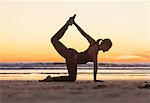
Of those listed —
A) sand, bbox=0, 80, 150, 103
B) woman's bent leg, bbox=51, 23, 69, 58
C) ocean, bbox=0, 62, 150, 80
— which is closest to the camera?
sand, bbox=0, 80, 150, 103

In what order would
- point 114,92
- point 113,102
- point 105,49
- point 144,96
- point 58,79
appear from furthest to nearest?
point 58,79 → point 105,49 → point 114,92 → point 144,96 → point 113,102

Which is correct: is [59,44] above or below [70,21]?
below

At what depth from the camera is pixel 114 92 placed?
916cm

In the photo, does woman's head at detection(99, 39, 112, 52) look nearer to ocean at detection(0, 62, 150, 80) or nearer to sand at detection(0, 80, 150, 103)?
sand at detection(0, 80, 150, 103)

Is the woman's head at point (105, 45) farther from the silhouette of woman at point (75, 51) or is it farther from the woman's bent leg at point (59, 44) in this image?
the woman's bent leg at point (59, 44)

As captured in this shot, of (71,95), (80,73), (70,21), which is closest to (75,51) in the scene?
(70,21)

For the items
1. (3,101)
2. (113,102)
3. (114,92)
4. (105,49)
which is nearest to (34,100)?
(3,101)

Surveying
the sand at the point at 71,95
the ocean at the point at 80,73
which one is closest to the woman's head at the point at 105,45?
the sand at the point at 71,95

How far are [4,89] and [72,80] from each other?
236cm

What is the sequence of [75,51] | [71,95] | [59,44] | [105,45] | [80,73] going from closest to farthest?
[71,95]
[105,45]
[59,44]
[75,51]
[80,73]

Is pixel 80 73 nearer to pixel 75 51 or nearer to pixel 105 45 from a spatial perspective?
pixel 75 51

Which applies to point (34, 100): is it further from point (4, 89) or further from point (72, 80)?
point (72, 80)

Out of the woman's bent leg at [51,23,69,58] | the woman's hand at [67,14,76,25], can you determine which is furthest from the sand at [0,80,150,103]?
the woman's hand at [67,14,76,25]

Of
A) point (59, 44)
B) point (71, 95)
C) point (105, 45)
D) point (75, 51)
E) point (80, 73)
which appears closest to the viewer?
point (71, 95)
